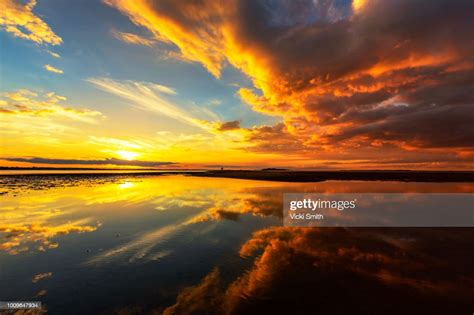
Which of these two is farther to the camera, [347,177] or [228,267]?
[347,177]

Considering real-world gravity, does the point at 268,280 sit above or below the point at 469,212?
below

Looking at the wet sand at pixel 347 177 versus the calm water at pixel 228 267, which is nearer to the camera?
the calm water at pixel 228 267

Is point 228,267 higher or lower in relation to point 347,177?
lower

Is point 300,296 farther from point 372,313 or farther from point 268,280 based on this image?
point 372,313

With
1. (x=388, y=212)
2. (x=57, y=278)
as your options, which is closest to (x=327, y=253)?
(x=57, y=278)

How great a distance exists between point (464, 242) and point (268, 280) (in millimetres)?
11423

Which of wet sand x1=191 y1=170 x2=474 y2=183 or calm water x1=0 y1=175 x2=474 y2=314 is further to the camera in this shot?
wet sand x1=191 y1=170 x2=474 y2=183

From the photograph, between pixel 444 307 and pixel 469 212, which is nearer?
pixel 444 307

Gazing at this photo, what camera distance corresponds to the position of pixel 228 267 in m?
9.00

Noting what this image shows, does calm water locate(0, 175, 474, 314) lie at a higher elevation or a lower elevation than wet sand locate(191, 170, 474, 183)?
lower

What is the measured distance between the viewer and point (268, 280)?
793 centimetres

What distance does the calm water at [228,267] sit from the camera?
674cm

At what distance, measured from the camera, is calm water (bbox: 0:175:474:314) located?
674 centimetres

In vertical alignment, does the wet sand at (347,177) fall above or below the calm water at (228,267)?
above
